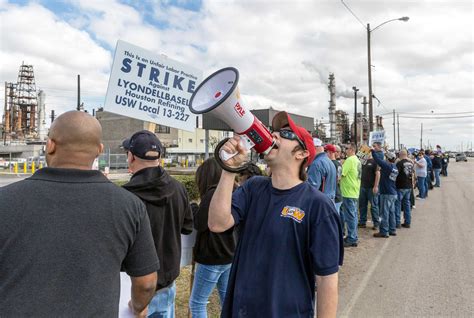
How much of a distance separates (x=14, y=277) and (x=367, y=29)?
20630mm

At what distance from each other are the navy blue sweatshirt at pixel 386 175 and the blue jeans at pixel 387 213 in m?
0.11

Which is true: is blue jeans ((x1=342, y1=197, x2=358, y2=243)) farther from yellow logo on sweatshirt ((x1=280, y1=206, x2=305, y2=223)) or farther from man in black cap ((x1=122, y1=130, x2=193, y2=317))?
yellow logo on sweatshirt ((x1=280, y1=206, x2=305, y2=223))

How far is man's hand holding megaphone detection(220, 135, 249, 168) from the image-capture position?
1892mm

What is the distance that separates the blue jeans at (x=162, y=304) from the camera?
8.42ft

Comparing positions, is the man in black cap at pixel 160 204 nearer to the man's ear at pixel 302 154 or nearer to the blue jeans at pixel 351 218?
the man's ear at pixel 302 154

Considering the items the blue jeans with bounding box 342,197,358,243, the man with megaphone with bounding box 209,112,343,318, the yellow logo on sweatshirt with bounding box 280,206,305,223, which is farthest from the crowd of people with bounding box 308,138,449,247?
the yellow logo on sweatshirt with bounding box 280,206,305,223

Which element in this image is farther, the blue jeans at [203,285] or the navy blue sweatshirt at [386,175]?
the navy blue sweatshirt at [386,175]

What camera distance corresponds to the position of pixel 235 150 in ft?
6.25

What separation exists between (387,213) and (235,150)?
263 inches

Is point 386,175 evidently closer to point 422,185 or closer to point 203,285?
point 203,285

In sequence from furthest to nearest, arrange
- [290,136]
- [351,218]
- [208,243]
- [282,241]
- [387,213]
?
1. [387,213]
2. [351,218]
3. [208,243]
4. [290,136]
5. [282,241]

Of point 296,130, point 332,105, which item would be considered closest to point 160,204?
point 296,130

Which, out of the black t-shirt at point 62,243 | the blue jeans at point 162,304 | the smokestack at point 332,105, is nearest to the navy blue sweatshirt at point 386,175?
the blue jeans at point 162,304

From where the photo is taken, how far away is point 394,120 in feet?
188
